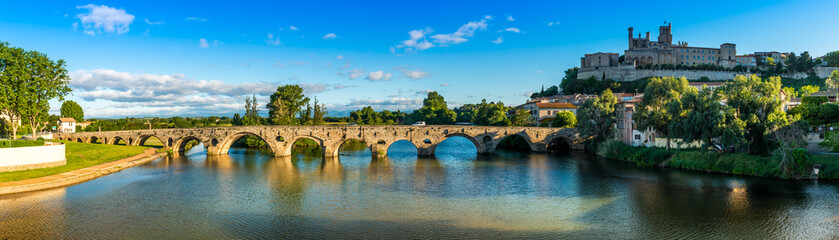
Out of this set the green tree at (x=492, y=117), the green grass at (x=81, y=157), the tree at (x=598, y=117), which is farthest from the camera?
the green tree at (x=492, y=117)

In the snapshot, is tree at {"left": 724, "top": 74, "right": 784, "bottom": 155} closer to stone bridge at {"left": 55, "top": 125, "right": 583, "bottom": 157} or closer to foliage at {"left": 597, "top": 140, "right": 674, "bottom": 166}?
foliage at {"left": 597, "top": 140, "right": 674, "bottom": 166}

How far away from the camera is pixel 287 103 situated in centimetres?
7812

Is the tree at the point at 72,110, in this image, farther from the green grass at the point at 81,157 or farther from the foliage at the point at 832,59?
the foliage at the point at 832,59

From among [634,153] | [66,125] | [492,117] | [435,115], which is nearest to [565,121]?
[492,117]

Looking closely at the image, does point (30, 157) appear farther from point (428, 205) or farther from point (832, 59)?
point (832, 59)

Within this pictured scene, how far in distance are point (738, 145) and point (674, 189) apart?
29.5ft

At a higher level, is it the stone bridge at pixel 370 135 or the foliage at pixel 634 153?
the stone bridge at pixel 370 135

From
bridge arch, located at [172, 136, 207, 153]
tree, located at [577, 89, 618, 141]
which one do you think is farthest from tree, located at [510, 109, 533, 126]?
bridge arch, located at [172, 136, 207, 153]

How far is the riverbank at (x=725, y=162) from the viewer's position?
32.4 meters

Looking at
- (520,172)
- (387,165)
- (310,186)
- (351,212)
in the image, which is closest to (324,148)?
(387,165)

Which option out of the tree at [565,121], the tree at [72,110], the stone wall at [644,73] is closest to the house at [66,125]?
the tree at [72,110]

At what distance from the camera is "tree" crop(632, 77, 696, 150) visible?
A: 42844 mm

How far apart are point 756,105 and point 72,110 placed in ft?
373

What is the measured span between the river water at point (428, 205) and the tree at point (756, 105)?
472 cm
